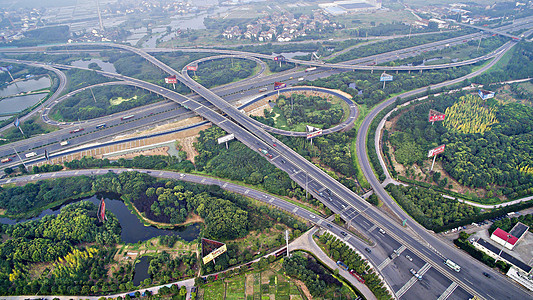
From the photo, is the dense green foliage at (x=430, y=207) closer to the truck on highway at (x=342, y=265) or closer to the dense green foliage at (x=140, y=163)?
the truck on highway at (x=342, y=265)

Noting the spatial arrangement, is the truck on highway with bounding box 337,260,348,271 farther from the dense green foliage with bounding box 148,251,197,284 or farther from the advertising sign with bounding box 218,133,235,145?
the advertising sign with bounding box 218,133,235,145

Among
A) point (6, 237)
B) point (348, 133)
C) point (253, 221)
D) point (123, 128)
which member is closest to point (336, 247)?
point (253, 221)

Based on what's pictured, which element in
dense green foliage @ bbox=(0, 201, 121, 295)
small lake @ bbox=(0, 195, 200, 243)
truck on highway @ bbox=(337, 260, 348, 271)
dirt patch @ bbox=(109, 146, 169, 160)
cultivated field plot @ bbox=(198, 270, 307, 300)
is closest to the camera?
cultivated field plot @ bbox=(198, 270, 307, 300)

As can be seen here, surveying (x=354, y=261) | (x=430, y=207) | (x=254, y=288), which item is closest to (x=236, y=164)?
(x=254, y=288)

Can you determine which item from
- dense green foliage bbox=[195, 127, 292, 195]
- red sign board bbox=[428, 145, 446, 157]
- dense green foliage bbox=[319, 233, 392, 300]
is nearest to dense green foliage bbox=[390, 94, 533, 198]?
red sign board bbox=[428, 145, 446, 157]

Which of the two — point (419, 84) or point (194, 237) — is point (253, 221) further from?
point (419, 84)

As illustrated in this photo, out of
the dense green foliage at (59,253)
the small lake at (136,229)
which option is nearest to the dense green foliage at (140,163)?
the small lake at (136,229)
